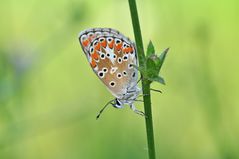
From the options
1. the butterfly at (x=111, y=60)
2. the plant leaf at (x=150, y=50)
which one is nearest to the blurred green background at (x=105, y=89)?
the butterfly at (x=111, y=60)

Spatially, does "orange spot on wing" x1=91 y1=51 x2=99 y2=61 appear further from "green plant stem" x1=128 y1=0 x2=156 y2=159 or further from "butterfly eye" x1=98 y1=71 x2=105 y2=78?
"green plant stem" x1=128 y1=0 x2=156 y2=159

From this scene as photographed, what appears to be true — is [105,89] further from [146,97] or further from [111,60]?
[146,97]

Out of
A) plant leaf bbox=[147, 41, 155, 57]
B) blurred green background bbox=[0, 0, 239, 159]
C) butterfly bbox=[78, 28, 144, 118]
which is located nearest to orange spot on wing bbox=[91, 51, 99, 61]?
butterfly bbox=[78, 28, 144, 118]

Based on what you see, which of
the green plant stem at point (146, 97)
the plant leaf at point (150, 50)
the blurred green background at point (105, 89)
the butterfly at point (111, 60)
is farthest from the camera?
the blurred green background at point (105, 89)

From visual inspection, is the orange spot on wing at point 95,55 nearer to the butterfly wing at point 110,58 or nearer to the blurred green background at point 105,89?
the butterfly wing at point 110,58

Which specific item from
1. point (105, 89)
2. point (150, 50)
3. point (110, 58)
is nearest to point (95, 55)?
point (110, 58)
